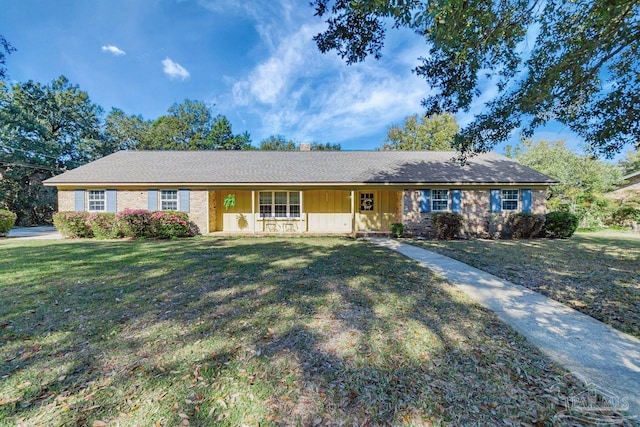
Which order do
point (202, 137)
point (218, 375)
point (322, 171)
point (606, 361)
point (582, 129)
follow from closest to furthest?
point (218, 375), point (606, 361), point (582, 129), point (322, 171), point (202, 137)

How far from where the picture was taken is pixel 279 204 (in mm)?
13805

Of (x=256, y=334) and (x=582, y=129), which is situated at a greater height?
(x=582, y=129)

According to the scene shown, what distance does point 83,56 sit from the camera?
Answer: 14.3 metres

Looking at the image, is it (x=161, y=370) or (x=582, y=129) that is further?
(x=582, y=129)

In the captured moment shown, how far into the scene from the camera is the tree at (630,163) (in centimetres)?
2642

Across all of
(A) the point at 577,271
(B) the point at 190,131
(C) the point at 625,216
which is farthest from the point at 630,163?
(B) the point at 190,131

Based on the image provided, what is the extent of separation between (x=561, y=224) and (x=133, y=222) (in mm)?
18857

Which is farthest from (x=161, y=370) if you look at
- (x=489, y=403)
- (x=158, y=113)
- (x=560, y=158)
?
(x=158, y=113)

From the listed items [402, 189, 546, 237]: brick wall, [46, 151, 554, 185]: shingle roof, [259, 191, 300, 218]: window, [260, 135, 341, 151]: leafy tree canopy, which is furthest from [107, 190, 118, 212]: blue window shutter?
[260, 135, 341, 151]: leafy tree canopy

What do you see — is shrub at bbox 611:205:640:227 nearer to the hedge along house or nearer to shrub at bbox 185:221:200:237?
the hedge along house

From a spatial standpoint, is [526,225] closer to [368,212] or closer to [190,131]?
[368,212]

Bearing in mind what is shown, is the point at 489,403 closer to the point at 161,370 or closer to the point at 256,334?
the point at 256,334

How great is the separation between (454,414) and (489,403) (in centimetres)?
35

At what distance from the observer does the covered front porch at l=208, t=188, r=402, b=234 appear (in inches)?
538
